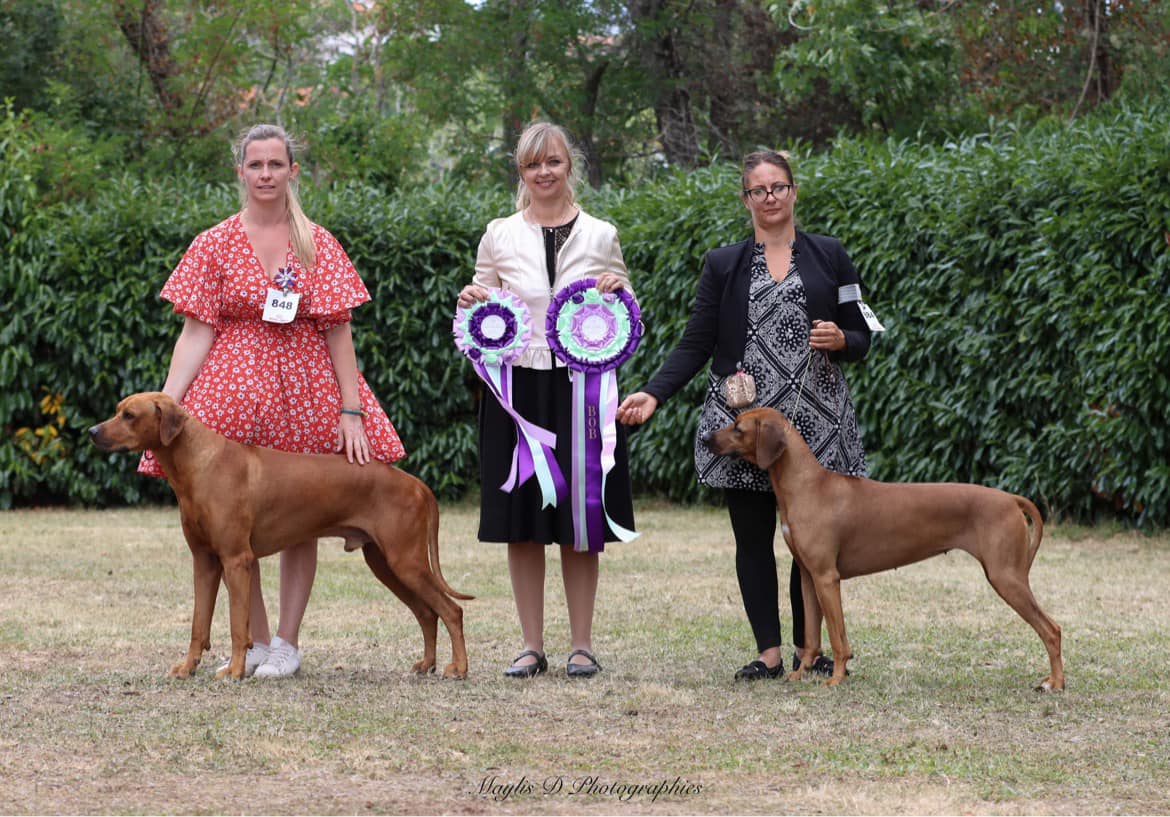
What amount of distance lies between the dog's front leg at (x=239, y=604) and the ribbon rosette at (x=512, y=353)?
3.22ft

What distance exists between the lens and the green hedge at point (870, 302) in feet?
29.0

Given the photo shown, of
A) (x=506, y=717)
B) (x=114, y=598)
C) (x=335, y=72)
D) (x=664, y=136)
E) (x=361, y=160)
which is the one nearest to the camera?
(x=506, y=717)

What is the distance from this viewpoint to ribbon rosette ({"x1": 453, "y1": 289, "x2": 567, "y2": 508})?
525 centimetres

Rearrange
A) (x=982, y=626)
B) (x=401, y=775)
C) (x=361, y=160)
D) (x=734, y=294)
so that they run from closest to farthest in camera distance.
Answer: (x=401, y=775) → (x=734, y=294) → (x=982, y=626) → (x=361, y=160)

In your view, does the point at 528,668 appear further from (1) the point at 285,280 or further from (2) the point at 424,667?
(1) the point at 285,280

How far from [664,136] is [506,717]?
15.7 m

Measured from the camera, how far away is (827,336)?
5.09 metres

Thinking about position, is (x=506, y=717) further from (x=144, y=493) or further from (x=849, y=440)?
(x=144, y=493)

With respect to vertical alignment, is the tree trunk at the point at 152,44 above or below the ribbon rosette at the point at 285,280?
above

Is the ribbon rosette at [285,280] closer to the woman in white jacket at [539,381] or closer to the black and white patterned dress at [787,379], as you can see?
the woman in white jacket at [539,381]

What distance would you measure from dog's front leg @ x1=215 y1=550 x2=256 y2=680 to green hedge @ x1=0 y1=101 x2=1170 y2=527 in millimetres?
5826

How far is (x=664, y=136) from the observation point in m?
19.5

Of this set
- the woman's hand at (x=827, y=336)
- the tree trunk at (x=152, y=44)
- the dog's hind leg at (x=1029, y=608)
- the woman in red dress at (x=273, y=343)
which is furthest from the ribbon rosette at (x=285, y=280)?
the tree trunk at (x=152, y=44)

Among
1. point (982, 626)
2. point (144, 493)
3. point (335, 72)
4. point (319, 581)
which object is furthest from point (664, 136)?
point (982, 626)
